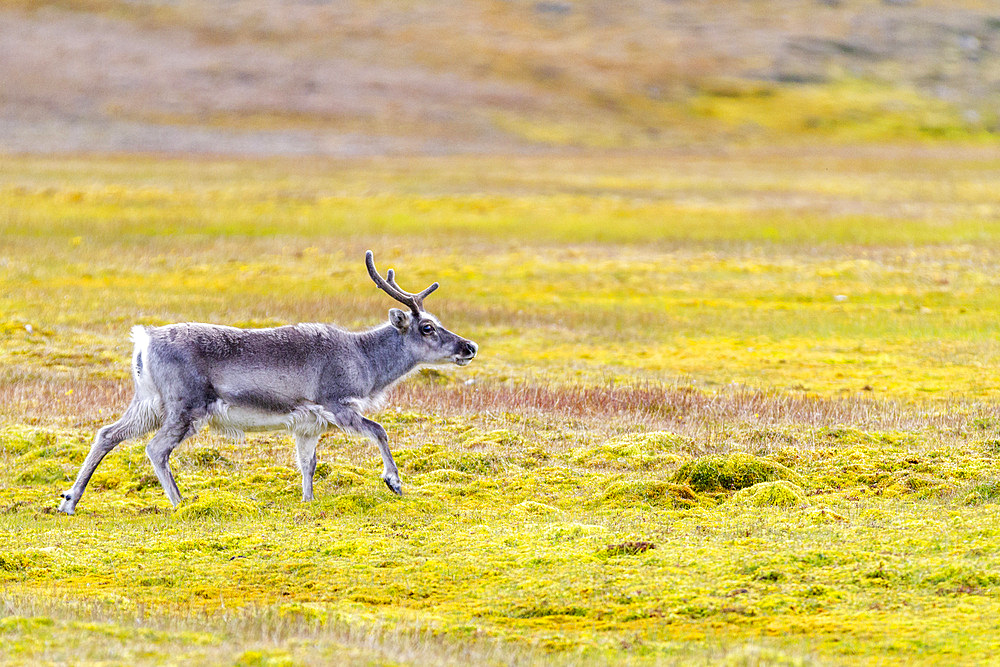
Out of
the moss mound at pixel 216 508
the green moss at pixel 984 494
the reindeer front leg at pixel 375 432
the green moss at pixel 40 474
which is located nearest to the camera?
the green moss at pixel 984 494

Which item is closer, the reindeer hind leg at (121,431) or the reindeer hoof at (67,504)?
the reindeer hoof at (67,504)

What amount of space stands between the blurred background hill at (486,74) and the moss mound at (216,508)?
62761 mm

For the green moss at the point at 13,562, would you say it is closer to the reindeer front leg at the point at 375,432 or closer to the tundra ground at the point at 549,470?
the tundra ground at the point at 549,470

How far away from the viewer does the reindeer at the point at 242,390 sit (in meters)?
12.3

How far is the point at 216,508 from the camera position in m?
12.2

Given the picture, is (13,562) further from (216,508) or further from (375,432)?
(375,432)

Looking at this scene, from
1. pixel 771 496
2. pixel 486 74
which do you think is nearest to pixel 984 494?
pixel 771 496

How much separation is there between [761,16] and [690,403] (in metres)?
125

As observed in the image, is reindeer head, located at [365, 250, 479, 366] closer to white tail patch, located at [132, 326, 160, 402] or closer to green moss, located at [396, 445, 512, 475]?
green moss, located at [396, 445, 512, 475]

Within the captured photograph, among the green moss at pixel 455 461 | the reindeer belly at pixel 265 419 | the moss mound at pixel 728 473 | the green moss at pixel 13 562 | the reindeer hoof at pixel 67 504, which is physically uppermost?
the reindeer belly at pixel 265 419

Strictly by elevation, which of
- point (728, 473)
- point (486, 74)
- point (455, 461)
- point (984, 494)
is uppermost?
point (984, 494)

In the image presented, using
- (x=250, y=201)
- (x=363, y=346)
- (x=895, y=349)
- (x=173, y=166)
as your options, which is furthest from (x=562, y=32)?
(x=363, y=346)

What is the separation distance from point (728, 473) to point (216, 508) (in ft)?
17.5

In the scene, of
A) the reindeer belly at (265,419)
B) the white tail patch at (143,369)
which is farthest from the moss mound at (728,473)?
the white tail patch at (143,369)
